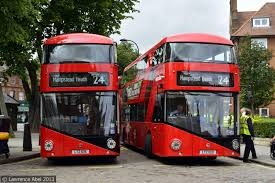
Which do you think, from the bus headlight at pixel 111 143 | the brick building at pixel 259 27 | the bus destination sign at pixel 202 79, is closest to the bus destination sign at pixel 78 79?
the bus headlight at pixel 111 143

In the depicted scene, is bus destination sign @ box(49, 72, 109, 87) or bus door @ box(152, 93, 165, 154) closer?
bus destination sign @ box(49, 72, 109, 87)

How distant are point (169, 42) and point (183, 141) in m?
3.25

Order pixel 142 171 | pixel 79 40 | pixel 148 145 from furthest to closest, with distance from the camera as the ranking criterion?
pixel 148 145 < pixel 79 40 < pixel 142 171

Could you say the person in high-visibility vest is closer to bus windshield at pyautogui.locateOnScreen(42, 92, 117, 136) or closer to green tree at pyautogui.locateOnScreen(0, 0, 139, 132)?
bus windshield at pyautogui.locateOnScreen(42, 92, 117, 136)

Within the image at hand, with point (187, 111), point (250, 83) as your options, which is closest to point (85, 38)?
point (187, 111)

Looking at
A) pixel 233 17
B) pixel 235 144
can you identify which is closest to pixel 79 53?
pixel 235 144

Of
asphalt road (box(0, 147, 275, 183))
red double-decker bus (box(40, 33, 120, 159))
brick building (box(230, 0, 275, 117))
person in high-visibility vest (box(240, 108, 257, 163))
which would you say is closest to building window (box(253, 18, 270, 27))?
brick building (box(230, 0, 275, 117))

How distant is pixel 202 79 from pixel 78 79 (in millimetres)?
3940

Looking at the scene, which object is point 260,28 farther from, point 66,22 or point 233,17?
point 66,22

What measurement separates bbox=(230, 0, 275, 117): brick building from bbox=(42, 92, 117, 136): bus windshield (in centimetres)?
5030

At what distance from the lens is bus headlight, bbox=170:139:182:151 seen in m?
17.8

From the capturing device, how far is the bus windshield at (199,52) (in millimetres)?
18219

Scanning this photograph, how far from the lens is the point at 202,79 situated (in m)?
18.0

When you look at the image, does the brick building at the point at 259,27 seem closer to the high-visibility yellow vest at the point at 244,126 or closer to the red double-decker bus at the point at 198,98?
the high-visibility yellow vest at the point at 244,126
